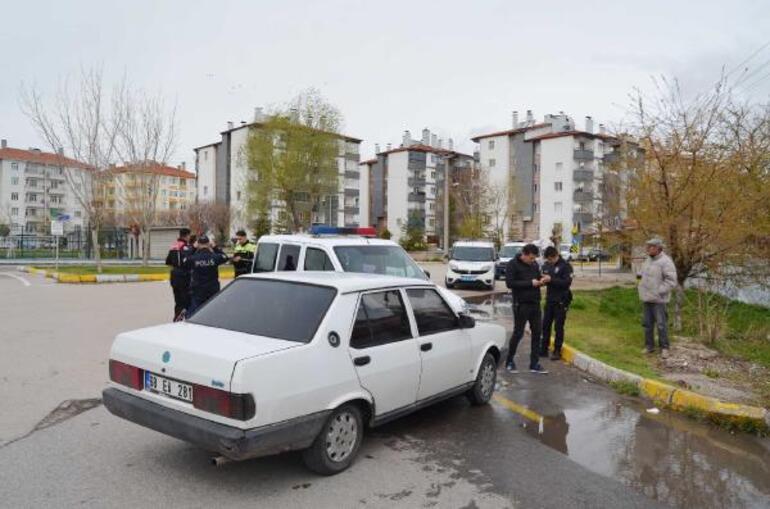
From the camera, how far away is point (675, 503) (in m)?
4.07

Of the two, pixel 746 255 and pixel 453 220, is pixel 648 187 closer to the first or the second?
pixel 746 255

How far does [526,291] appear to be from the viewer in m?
7.88

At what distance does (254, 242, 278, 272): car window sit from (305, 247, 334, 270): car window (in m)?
0.71

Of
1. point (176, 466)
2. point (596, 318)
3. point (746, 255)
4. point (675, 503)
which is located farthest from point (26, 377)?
point (746, 255)

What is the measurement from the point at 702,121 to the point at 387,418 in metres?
9.89

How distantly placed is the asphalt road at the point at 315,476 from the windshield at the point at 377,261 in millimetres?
2847

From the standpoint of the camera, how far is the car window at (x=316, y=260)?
28.9ft

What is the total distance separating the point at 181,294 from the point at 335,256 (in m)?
3.31

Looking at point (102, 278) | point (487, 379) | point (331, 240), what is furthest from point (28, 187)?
point (487, 379)

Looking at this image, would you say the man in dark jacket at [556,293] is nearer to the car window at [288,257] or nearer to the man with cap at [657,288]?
the man with cap at [657,288]

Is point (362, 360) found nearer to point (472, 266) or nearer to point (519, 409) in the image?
point (519, 409)

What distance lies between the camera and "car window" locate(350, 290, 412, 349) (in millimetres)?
4645

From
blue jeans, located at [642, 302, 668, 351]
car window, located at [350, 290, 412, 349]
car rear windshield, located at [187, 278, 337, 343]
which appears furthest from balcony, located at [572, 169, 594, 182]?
car rear windshield, located at [187, 278, 337, 343]

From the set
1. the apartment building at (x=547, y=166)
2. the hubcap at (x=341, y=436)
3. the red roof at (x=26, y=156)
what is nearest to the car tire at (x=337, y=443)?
the hubcap at (x=341, y=436)
